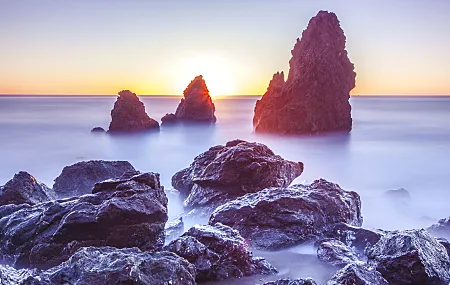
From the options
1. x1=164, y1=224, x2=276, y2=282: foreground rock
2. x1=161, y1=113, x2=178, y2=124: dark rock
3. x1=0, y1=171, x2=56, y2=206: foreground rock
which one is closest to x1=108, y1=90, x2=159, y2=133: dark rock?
x1=161, y1=113, x2=178, y2=124: dark rock

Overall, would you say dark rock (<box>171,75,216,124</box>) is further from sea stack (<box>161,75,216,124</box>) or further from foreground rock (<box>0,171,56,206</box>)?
foreground rock (<box>0,171,56,206</box>)

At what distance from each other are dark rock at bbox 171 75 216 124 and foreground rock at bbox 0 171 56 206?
45856mm

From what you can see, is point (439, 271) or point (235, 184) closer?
point (439, 271)

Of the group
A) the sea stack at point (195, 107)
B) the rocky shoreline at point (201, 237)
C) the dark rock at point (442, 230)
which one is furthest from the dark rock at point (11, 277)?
the sea stack at point (195, 107)

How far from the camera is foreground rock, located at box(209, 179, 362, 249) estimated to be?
28.0 ft

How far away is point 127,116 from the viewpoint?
44.6 meters

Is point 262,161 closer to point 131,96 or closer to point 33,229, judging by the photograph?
point 33,229

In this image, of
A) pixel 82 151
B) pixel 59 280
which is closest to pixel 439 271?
pixel 59 280

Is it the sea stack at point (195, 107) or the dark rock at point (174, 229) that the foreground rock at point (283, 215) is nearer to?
the dark rock at point (174, 229)

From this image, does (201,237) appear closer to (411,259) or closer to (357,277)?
(357,277)

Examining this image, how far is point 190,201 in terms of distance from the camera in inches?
482

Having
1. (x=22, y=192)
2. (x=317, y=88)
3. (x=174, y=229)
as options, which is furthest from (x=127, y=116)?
(x=174, y=229)

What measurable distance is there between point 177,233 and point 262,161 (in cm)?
330

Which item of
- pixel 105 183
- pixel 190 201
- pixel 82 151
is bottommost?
pixel 82 151
